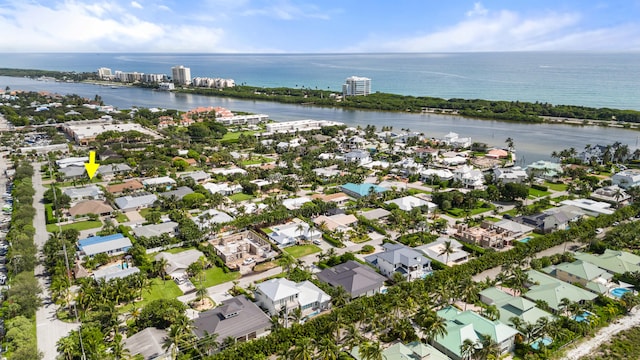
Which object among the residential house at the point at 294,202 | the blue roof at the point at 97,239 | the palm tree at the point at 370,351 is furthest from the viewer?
the residential house at the point at 294,202

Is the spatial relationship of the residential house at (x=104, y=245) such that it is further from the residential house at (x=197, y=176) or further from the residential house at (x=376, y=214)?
the residential house at (x=376, y=214)

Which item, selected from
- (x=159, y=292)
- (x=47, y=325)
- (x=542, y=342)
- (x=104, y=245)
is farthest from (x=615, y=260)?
(x=104, y=245)

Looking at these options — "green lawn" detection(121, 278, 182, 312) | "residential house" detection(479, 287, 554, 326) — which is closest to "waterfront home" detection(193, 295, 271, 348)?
"green lawn" detection(121, 278, 182, 312)

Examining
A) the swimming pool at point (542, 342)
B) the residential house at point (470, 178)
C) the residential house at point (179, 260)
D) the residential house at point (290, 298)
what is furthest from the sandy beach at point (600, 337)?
the residential house at point (470, 178)

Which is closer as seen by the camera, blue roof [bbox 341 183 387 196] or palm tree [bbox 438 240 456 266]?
palm tree [bbox 438 240 456 266]

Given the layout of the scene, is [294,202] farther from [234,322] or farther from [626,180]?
[626,180]

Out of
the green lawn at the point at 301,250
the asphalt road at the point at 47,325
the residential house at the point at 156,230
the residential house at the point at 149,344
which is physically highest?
the residential house at the point at 156,230

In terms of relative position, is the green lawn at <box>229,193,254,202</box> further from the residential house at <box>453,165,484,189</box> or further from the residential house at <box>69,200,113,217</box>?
the residential house at <box>453,165,484,189</box>
